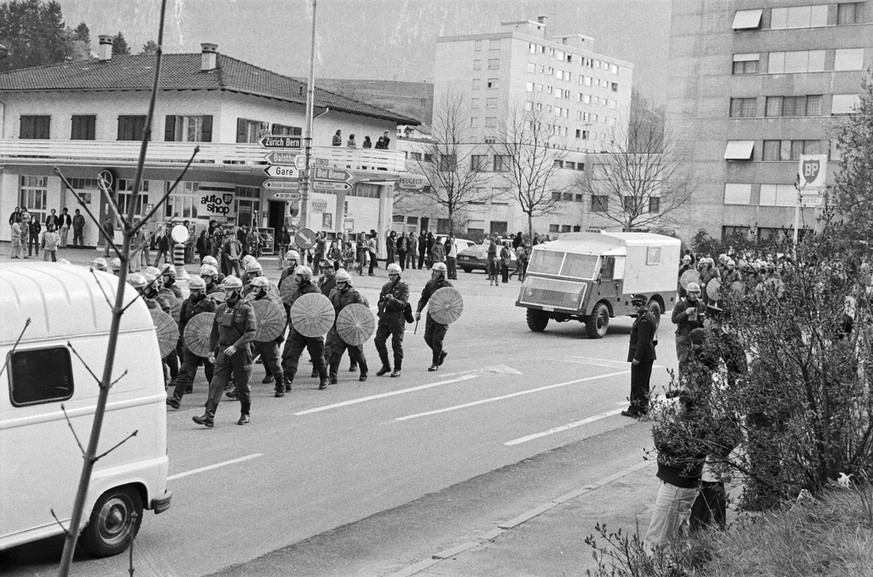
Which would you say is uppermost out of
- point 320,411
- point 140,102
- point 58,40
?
point 58,40

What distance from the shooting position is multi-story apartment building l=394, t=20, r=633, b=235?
92.3 meters

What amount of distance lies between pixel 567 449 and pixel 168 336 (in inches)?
228

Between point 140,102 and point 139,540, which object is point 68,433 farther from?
point 140,102

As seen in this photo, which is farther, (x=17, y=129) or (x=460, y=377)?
(x=17, y=129)

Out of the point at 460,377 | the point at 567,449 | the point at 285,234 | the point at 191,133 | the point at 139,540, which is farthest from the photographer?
the point at 191,133

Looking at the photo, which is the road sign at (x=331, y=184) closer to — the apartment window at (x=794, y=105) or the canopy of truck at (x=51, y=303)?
the canopy of truck at (x=51, y=303)

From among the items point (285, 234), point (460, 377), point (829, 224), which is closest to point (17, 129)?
point (285, 234)

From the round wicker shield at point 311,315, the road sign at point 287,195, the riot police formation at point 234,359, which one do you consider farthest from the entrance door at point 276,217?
the riot police formation at point 234,359

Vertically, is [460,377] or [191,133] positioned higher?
[191,133]

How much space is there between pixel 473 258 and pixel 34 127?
72.1 feet

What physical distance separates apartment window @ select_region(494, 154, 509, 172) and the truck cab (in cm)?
5952

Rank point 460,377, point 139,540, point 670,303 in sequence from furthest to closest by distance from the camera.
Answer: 1. point 670,303
2. point 460,377
3. point 139,540

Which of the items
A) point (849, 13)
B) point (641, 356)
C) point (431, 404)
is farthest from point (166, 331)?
point (849, 13)

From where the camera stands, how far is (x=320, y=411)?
15.4 m
